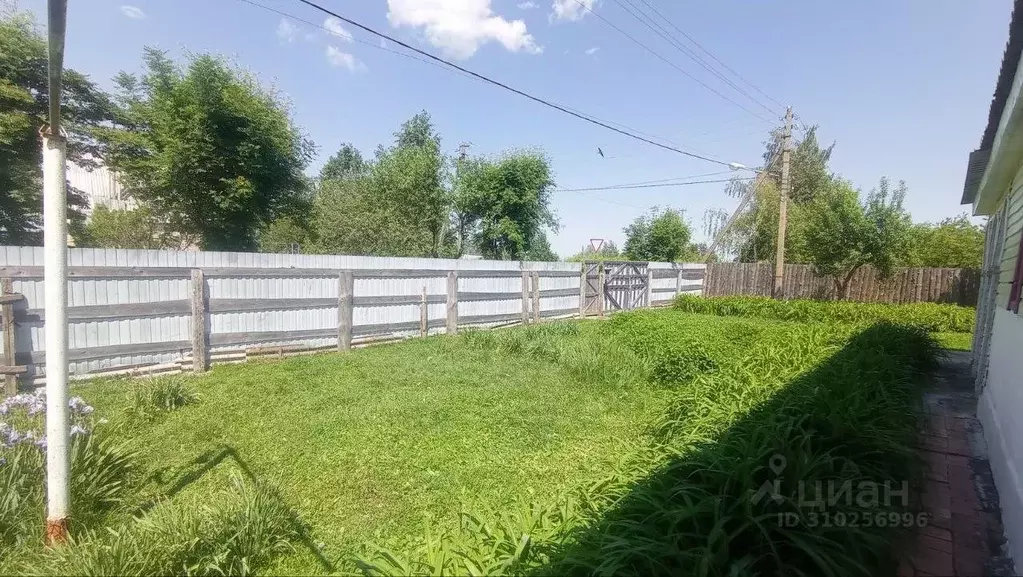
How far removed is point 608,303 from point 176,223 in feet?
43.9

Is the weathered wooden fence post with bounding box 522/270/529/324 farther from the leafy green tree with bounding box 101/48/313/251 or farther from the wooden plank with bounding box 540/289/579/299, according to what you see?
the leafy green tree with bounding box 101/48/313/251

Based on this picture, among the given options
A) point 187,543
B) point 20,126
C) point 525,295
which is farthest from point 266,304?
point 20,126

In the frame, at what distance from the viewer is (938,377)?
4.96 metres

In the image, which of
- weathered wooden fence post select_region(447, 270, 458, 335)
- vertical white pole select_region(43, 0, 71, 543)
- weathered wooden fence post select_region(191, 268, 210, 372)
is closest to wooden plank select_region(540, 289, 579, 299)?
weathered wooden fence post select_region(447, 270, 458, 335)

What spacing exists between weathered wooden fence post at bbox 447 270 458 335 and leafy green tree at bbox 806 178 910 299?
38.5 feet

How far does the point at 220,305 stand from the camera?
18.9 ft

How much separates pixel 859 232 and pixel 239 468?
15.7 m

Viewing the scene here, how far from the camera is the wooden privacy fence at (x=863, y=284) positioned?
41.6ft

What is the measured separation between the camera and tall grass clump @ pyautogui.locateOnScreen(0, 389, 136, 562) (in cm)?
210

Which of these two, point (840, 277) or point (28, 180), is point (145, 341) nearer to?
point (28, 180)

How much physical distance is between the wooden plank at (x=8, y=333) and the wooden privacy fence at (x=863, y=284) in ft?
62.2

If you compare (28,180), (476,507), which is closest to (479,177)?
(28,180)

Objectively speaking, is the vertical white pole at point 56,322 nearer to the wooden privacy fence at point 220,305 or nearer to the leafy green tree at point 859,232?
the wooden privacy fence at point 220,305

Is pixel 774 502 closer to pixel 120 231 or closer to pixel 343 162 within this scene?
pixel 120 231
